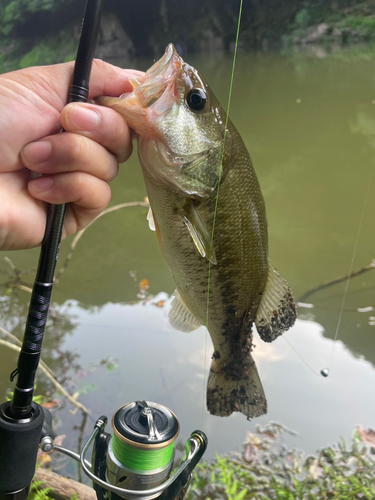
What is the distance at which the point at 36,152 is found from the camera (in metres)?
0.69

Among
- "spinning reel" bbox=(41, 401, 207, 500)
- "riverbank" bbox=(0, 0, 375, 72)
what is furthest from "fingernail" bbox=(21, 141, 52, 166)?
"riverbank" bbox=(0, 0, 375, 72)

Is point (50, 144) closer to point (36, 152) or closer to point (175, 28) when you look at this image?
point (36, 152)

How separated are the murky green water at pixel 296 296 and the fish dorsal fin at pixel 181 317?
74 cm

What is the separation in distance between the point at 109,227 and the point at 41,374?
5.50 feet

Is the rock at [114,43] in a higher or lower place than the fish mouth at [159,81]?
higher

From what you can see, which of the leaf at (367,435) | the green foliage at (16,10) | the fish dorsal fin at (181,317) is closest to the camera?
the fish dorsal fin at (181,317)

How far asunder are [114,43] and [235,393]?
309 inches

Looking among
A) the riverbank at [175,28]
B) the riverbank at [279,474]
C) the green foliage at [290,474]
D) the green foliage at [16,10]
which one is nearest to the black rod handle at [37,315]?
the riverbank at [279,474]

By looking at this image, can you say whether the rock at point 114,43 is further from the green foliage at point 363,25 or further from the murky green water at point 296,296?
the green foliage at point 363,25

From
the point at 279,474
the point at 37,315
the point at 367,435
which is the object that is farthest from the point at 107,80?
the point at 367,435

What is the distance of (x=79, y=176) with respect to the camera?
0.77 meters

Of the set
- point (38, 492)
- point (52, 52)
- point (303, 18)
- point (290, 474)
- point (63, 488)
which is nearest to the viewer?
point (38, 492)

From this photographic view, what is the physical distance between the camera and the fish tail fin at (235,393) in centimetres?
98

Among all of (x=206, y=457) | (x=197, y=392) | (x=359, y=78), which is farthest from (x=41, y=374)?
(x=359, y=78)
